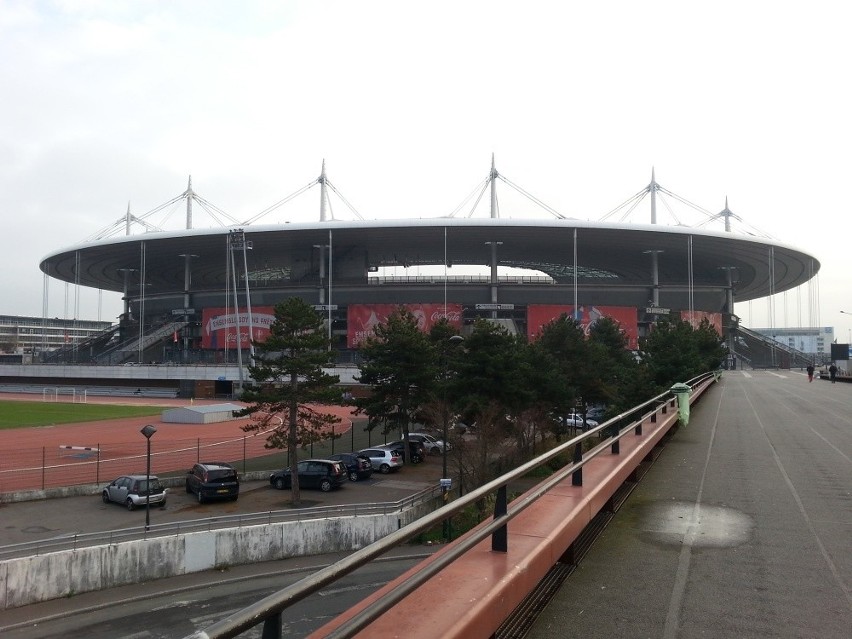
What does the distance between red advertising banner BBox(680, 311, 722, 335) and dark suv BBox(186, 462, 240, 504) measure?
68243mm

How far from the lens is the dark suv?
80.7 ft

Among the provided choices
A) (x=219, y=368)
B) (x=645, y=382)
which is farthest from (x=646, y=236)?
(x=219, y=368)

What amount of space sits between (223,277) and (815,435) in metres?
108

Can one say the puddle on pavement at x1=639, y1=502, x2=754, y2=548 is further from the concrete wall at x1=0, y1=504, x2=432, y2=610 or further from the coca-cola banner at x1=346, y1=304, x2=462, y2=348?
the coca-cola banner at x1=346, y1=304, x2=462, y2=348

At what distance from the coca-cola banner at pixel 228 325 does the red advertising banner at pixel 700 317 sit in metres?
54.9

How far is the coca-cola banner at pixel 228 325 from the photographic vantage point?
85125mm

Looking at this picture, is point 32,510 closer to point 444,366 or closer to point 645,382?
point 444,366

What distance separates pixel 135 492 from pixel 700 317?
Answer: 80530 millimetres

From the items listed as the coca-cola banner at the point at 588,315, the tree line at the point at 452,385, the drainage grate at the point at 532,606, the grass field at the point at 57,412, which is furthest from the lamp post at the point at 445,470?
the coca-cola banner at the point at 588,315

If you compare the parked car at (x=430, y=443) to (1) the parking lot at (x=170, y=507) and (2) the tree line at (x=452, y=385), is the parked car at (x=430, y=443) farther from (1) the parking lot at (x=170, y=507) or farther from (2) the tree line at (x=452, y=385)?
(1) the parking lot at (x=170, y=507)

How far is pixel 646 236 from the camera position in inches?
3246

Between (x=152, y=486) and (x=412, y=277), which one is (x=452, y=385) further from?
(x=412, y=277)

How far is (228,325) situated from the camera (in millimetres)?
87188

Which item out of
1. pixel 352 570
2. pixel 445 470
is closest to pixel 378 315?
pixel 445 470
